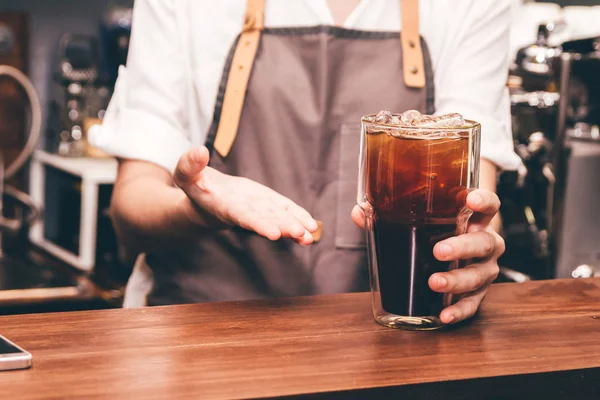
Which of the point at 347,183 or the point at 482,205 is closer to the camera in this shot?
the point at 482,205

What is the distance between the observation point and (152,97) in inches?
61.8

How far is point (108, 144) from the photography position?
1561mm

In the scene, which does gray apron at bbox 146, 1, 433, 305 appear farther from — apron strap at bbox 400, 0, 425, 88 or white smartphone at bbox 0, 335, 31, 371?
white smartphone at bbox 0, 335, 31, 371

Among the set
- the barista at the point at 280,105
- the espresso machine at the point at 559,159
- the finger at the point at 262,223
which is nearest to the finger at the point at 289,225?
the finger at the point at 262,223

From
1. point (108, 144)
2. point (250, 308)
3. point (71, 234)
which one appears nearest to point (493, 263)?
point (250, 308)

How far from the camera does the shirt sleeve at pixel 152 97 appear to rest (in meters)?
1.54

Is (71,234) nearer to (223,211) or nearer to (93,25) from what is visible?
(93,25)

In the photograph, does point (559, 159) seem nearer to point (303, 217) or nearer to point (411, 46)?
point (411, 46)

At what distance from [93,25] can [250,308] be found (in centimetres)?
404

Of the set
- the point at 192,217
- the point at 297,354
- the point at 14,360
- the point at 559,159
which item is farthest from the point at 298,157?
the point at 559,159

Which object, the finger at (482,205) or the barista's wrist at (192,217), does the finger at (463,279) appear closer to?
the finger at (482,205)

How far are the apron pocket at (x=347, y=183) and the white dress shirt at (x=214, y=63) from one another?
179mm

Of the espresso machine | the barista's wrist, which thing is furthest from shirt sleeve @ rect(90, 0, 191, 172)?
the espresso machine

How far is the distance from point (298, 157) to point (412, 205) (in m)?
0.58
